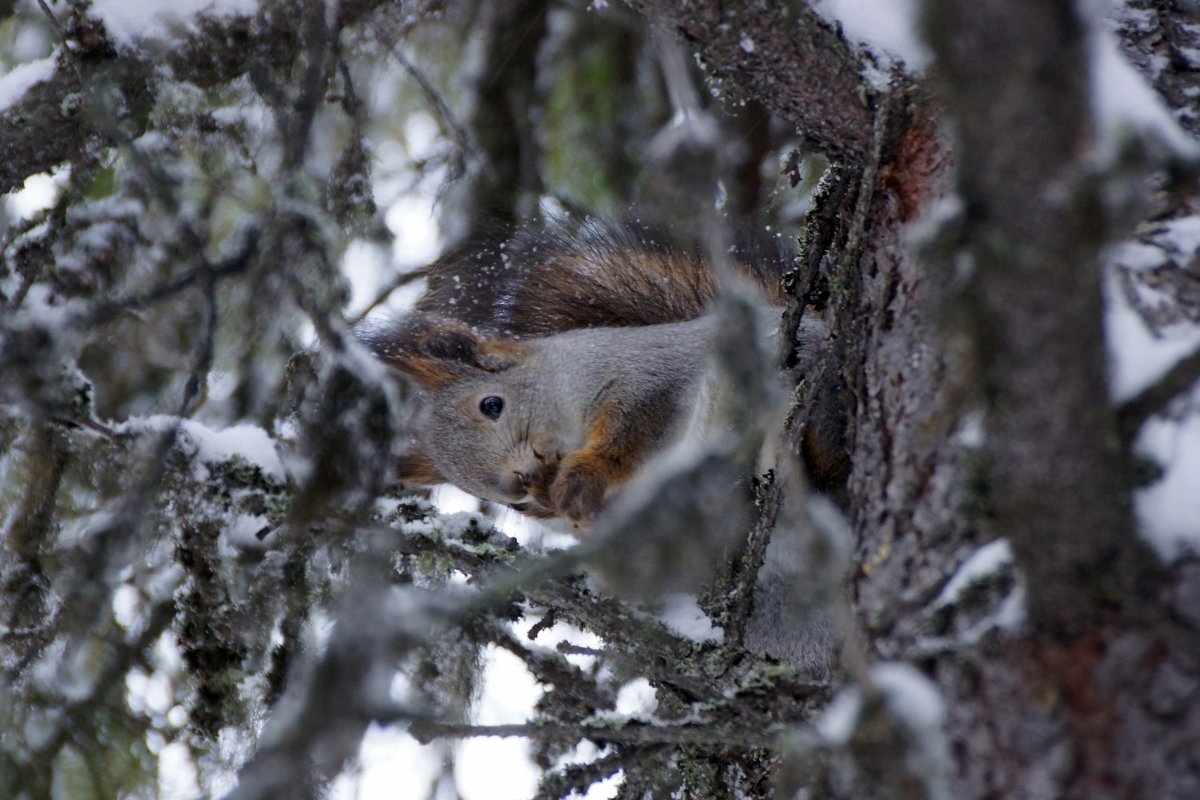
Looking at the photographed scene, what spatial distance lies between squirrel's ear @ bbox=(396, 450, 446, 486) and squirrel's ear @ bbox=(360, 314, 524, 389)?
172 millimetres

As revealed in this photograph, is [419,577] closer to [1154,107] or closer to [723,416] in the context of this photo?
[723,416]

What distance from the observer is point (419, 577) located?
1.53m

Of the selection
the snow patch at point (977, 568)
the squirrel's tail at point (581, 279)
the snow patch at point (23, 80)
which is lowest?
the snow patch at point (977, 568)

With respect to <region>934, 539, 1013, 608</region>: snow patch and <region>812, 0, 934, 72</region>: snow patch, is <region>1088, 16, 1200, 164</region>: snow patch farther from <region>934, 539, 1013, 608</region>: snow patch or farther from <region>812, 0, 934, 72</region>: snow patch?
<region>812, 0, 934, 72</region>: snow patch

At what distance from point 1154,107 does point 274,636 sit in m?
1.12

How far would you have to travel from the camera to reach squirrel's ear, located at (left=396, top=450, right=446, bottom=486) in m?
2.52

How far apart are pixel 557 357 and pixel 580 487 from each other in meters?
0.42

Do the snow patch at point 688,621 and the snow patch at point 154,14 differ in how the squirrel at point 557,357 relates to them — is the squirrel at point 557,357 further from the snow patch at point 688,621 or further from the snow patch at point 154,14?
the snow patch at point 154,14

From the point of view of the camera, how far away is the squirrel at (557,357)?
2.23 metres

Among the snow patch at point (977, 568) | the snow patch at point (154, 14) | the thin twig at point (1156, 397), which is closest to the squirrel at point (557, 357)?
the snow patch at point (154, 14)

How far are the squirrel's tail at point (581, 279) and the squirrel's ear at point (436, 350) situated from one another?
0.14ft

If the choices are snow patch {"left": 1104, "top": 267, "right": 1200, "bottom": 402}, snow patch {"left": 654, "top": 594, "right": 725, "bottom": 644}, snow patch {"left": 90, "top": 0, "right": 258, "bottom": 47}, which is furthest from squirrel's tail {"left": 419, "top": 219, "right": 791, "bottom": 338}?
snow patch {"left": 1104, "top": 267, "right": 1200, "bottom": 402}

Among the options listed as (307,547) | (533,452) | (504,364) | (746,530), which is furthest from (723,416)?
(504,364)

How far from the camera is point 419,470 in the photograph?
2.55 meters
